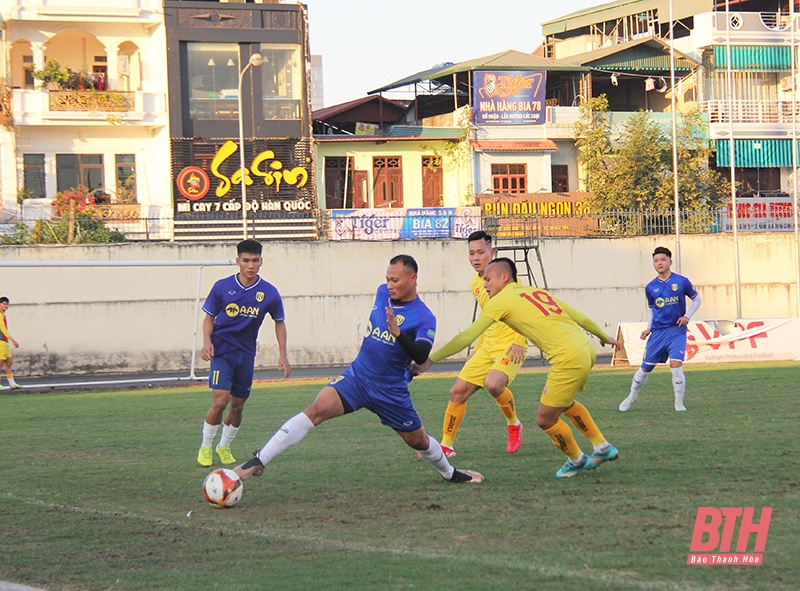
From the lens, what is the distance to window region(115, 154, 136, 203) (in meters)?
35.9

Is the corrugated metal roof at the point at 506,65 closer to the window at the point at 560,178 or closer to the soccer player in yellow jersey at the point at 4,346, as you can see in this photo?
the window at the point at 560,178

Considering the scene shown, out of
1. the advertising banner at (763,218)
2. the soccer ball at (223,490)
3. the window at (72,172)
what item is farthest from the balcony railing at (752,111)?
the soccer ball at (223,490)

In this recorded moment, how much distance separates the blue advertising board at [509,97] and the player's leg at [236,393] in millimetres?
30999

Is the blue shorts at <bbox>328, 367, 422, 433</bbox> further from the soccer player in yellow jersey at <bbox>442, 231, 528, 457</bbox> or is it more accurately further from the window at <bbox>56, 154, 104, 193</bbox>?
the window at <bbox>56, 154, 104, 193</bbox>

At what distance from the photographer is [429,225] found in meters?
32.8

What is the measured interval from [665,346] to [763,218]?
74.9 ft

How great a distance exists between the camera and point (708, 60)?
1649 inches

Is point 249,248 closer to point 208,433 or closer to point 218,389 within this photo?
point 218,389

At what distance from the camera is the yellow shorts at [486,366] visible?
9906 mm

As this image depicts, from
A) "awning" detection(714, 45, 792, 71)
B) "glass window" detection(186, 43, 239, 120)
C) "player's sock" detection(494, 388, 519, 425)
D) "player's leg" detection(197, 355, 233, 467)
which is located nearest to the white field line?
"player's leg" detection(197, 355, 233, 467)

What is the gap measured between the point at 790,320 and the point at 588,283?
24.1ft

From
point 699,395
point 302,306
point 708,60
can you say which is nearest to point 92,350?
point 302,306

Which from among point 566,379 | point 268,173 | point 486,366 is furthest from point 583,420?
point 268,173

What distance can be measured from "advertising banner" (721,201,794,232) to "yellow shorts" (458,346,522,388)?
25.0 meters
